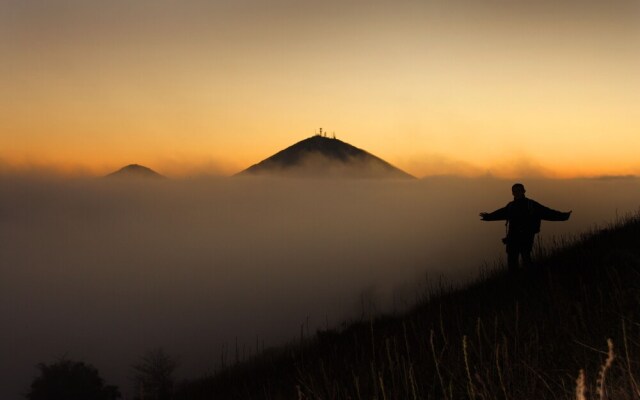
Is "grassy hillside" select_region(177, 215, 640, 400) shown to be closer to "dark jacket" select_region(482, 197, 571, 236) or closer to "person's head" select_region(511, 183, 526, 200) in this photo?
"dark jacket" select_region(482, 197, 571, 236)

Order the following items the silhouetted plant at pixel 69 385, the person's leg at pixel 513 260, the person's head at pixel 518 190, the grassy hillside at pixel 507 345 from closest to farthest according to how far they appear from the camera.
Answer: the grassy hillside at pixel 507 345 → the person's head at pixel 518 190 → the person's leg at pixel 513 260 → the silhouetted plant at pixel 69 385

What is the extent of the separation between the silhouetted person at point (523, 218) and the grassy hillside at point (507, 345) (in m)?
0.64

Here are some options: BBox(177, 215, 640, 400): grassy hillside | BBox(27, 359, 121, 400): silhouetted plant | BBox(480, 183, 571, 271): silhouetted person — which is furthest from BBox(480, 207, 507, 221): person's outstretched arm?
BBox(27, 359, 121, 400): silhouetted plant

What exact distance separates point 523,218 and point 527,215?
10 cm

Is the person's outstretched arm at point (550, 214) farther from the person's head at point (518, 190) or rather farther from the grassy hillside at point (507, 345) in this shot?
the grassy hillside at point (507, 345)

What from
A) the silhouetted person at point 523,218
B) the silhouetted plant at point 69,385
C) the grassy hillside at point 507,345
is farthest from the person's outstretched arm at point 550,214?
the silhouetted plant at point 69,385

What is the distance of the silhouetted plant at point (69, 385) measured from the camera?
70.0 metres

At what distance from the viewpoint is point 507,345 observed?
6.02 m

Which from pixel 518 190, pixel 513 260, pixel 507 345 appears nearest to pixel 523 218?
pixel 518 190

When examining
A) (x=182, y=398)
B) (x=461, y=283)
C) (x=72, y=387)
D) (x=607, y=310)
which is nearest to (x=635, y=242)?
(x=461, y=283)

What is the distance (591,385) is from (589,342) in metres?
1.63

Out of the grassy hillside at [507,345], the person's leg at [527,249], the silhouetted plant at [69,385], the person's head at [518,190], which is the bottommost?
the silhouetted plant at [69,385]

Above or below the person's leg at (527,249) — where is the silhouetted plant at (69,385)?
below

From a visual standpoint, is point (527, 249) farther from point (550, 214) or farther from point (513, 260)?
point (550, 214)
